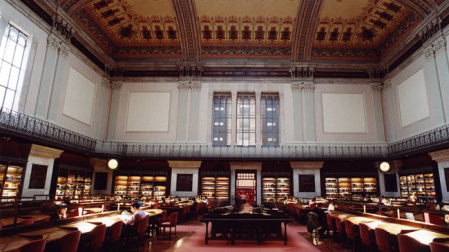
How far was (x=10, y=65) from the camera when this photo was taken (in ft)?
35.4

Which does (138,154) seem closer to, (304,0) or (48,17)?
(48,17)

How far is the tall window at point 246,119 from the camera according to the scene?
57.3 feet

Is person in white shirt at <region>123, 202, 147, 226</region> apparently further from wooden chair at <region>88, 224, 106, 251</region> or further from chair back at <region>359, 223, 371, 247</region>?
chair back at <region>359, 223, 371, 247</region>

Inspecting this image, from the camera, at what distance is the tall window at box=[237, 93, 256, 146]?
1745 cm

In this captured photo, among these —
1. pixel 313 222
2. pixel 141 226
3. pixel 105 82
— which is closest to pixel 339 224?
pixel 313 222

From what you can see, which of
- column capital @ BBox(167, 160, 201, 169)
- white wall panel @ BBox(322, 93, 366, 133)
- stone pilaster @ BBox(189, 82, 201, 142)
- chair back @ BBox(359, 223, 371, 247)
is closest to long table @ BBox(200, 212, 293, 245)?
chair back @ BBox(359, 223, 371, 247)

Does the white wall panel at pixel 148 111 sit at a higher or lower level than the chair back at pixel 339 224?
higher

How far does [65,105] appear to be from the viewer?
13719mm

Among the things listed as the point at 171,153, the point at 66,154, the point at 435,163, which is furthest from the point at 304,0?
the point at 66,154

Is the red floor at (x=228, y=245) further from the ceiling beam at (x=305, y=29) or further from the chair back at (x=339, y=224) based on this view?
the ceiling beam at (x=305, y=29)

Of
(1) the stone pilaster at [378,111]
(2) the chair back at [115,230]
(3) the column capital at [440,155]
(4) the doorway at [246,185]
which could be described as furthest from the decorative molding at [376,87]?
(2) the chair back at [115,230]

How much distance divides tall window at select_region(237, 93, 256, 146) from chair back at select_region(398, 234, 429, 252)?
44.9ft

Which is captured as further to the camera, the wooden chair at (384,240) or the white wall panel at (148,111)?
the white wall panel at (148,111)

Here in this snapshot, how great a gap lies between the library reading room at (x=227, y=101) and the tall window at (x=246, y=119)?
0.09m
